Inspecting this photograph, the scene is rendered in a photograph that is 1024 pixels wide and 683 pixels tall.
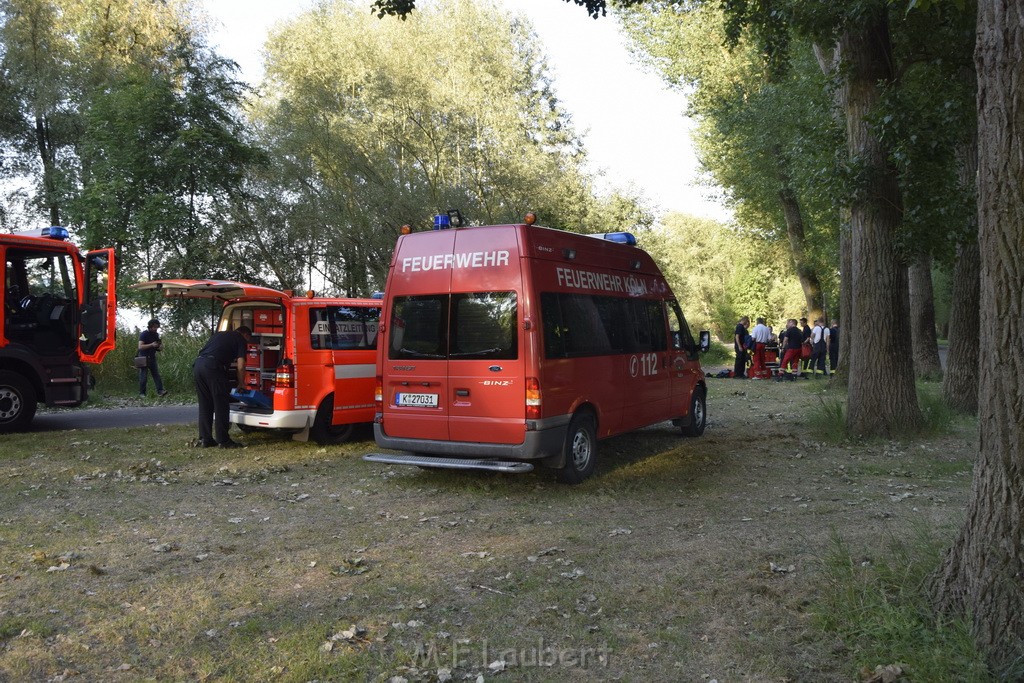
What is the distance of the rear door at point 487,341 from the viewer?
8281mm

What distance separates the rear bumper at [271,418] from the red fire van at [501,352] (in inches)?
81.1

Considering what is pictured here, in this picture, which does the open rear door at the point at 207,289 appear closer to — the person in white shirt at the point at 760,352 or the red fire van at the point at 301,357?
the red fire van at the point at 301,357

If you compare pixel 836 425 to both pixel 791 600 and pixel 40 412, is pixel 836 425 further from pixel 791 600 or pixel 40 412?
pixel 40 412

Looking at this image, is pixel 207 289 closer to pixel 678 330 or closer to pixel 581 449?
pixel 581 449

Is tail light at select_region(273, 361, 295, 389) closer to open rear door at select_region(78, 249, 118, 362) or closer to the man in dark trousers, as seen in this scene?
the man in dark trousers

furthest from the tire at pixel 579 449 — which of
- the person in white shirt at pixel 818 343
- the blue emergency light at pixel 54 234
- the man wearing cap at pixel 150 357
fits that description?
the person in white shirt at pixel 818 343

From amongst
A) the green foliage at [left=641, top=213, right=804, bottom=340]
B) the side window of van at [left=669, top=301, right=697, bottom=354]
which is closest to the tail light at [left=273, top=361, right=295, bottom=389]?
the side window of van at [left=669, top=301, right=697, bottom=354]

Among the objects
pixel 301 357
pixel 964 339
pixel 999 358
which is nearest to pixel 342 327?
pixel 301 357

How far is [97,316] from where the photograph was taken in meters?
13.0

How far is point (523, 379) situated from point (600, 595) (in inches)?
124

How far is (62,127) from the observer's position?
27688 millimetres

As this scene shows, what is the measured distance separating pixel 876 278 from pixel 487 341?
5.99 m

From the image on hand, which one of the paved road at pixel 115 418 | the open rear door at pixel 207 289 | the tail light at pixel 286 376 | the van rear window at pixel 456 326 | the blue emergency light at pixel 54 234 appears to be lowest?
the paved road at pixel 115 418

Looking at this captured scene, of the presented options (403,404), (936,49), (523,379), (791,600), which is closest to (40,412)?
(403,404)
